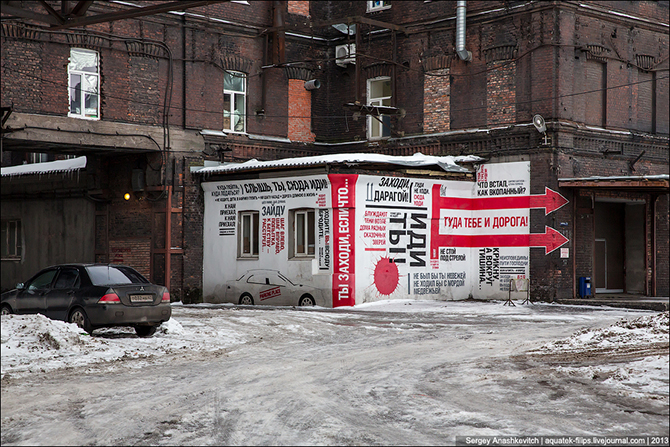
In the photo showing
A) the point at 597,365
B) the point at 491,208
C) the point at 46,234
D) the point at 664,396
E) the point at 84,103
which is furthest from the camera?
the point at 46,234

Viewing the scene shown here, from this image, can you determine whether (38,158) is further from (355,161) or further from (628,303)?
(628,303)

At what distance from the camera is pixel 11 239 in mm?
31281

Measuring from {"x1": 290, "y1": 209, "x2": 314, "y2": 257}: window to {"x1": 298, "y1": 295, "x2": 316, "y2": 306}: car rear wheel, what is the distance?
1.29 m

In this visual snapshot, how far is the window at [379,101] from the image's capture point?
1119 inches

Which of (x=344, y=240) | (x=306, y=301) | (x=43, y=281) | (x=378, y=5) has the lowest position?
(x=306, y=301)

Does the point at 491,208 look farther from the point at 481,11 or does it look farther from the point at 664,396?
the point at 664,396

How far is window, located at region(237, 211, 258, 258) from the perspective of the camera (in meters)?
25.2

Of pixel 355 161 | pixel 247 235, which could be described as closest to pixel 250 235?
pixel 247 235

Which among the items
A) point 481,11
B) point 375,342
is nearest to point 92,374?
point 375,342

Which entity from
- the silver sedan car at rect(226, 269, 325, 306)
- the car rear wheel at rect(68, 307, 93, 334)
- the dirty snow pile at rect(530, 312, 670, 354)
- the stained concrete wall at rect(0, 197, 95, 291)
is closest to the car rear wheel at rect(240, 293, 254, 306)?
the silver sedan car at rect(226, 269, 325, 306)

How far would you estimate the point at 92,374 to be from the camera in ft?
36.6

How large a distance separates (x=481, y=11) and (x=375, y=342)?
1465 cm

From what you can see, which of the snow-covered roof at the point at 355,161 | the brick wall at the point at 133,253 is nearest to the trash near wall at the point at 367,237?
the snow-covered roof at the point at 355,161

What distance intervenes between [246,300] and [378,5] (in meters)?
11.5
